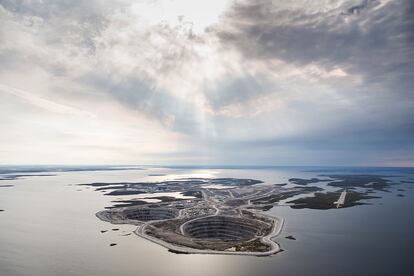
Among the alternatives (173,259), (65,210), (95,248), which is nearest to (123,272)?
(173,259)

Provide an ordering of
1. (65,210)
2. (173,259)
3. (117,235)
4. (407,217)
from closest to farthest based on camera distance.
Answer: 1. (173,259)
2. (117,235)
3. (407,217)
4. (65,210)

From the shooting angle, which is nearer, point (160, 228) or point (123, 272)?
point (123, 272)

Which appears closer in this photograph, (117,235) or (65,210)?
(117,235)

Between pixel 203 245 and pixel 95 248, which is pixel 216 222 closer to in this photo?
pixel 203 245

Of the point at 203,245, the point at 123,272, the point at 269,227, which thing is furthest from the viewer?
the point at 269,227

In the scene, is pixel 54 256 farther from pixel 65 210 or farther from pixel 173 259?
pixel 65 210

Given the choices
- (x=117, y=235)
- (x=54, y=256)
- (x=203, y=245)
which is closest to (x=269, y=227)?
(x=203, y=245)

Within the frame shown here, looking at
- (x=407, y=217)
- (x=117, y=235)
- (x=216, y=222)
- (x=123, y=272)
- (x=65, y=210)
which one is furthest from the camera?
(x=65, y=210)

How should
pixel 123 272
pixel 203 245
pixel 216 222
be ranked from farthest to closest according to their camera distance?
pixel 216 222, pixel 203 245, pixel 123 272

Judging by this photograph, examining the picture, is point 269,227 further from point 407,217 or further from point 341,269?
point 407,217
